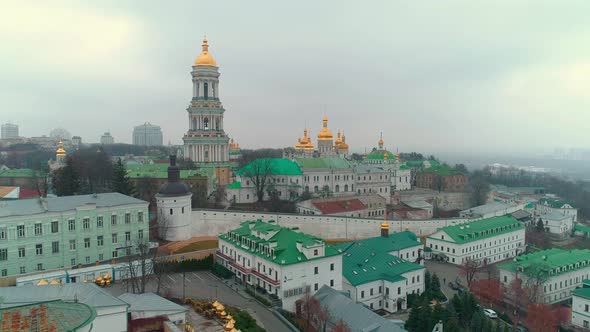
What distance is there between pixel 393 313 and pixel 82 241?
1937 centimetres

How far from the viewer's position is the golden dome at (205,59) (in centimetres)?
4794

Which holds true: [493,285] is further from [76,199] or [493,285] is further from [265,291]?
[76,199]

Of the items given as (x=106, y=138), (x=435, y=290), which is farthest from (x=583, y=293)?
(x=106, y=138)

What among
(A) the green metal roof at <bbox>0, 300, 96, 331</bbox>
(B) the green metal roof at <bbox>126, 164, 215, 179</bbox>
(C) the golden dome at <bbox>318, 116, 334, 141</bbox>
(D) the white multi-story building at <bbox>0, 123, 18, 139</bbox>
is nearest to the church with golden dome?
(C) the golden dome at <bbox>318, 116, 334, 141</bbox>

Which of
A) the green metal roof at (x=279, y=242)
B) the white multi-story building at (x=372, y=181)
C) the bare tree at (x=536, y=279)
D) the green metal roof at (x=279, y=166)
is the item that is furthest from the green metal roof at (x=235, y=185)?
A: the bare tree at (x=536, y=279)

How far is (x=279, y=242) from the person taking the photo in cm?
2598

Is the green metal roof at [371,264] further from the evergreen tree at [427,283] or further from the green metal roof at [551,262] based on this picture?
the green metal roof at [551,262]

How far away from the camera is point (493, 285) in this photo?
27.8m

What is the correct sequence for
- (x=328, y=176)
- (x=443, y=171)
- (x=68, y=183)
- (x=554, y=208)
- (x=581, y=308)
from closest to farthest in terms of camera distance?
(x=581, y=308)
(x=68, y=183)
(x=328, y=176)
(x=554, y=208)
(x=443, y=171)

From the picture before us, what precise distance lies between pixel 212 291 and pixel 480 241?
23.6m

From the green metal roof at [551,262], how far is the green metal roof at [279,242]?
13.9 meters

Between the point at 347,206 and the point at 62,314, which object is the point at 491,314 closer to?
the point at 347,206

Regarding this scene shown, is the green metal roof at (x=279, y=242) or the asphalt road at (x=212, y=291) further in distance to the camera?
the green metal roof at (x=279, y=242)

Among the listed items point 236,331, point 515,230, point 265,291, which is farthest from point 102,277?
point 515,230
